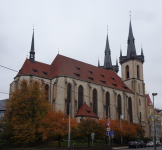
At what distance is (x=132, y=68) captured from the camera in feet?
239

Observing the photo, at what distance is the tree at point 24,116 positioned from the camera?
3472 centimetres

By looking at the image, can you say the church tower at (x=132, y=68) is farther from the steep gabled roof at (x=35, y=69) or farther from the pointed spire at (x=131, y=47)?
the steep gabled roof at (x=35, y=69)

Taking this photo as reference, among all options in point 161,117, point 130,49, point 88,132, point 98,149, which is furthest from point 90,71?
point 161,117

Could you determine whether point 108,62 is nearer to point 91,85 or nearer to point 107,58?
point 107,58

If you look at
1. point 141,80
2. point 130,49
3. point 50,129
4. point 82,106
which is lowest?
point 50,129

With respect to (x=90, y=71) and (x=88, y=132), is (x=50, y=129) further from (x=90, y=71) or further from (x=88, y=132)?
(x=90, y=71)

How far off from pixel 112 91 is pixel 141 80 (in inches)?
572

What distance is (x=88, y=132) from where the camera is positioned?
36.4 meters

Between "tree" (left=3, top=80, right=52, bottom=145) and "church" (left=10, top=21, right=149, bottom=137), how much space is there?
8390 mm

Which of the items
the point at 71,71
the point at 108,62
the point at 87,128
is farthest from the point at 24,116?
the point at 108,62

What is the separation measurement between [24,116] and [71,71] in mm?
22806

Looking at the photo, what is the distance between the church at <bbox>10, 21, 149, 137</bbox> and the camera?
2078 inches

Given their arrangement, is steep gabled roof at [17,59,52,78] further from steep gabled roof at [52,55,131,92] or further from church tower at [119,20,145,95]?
church tower at [119,20,145,95]

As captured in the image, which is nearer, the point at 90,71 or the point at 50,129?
the point at 50,129
